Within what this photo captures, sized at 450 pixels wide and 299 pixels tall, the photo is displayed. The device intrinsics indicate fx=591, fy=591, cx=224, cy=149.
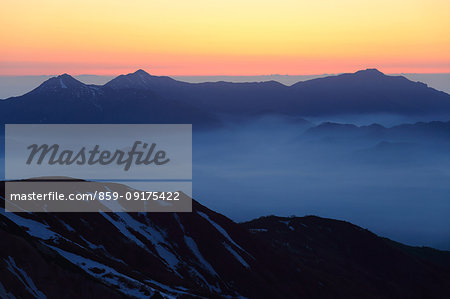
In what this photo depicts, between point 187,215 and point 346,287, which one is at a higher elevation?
point 187,215

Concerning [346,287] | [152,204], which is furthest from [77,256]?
[346,287]

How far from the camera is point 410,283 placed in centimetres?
19788

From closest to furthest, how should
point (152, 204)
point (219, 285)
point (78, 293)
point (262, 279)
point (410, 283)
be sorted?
point (78, 293) < point (219, 285) < point (262, 279) < point (152, 204) < point (410, 283)

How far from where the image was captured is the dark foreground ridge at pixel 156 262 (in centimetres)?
7356

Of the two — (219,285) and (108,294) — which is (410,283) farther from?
(108,294)

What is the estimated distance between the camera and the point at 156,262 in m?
107

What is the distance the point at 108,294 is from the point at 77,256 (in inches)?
398

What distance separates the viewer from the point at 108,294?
246ft

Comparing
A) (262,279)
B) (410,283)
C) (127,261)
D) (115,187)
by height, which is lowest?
(410,283)

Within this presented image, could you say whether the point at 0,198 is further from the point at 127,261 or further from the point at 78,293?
the point at 78,293

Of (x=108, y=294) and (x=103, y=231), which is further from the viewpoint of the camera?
(x=103, y=231)

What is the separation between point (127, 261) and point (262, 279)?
33.0 meters

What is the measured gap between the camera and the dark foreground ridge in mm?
73562

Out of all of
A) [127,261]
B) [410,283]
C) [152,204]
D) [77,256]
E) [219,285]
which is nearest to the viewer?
[77,256]
